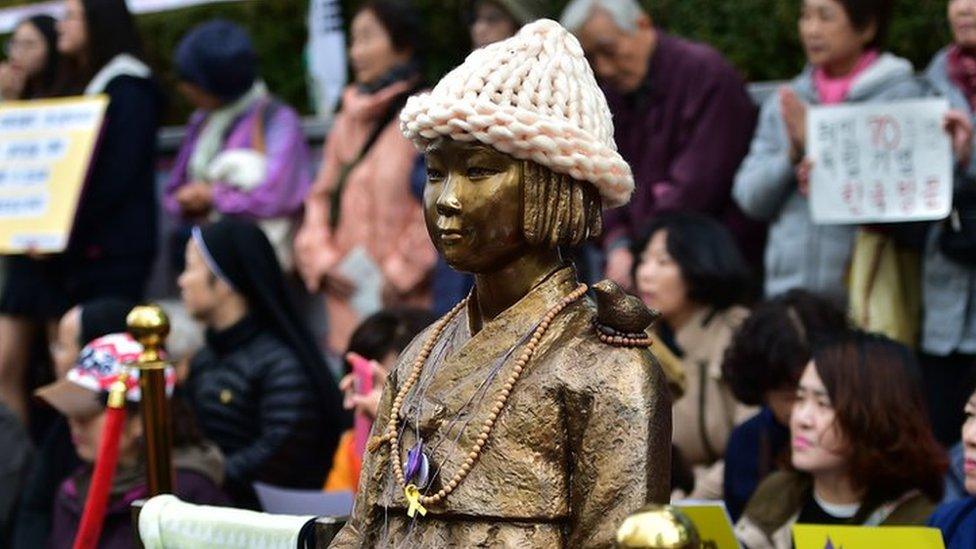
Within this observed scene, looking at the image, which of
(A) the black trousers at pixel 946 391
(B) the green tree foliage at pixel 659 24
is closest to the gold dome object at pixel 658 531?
(A) the black trousers at pixel 946 391

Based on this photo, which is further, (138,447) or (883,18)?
(883,18)

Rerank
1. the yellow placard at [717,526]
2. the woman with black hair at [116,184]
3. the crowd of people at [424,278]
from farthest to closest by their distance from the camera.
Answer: the woman with black hair at [116,184]
the crowd of people at [424,278]
the yellow placard at [717,526]

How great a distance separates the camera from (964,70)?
6926 mm

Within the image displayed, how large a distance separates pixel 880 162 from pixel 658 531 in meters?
4.19

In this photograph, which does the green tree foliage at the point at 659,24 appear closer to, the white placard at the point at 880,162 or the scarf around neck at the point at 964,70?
the scarf around neck at the point at 964,70

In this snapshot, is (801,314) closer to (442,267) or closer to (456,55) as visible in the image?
(442,267)

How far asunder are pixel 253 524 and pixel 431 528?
80 centimetres

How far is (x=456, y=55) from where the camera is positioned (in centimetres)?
1035

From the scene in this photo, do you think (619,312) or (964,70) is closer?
(619,312)

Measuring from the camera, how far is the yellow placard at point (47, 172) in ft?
28.9

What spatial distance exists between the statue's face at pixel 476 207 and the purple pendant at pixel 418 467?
34cm

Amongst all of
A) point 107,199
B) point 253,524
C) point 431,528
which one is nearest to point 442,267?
point 107,199

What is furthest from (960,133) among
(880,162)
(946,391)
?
(946,391)

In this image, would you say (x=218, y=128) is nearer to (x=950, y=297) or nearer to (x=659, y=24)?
(x=659, y=24)
